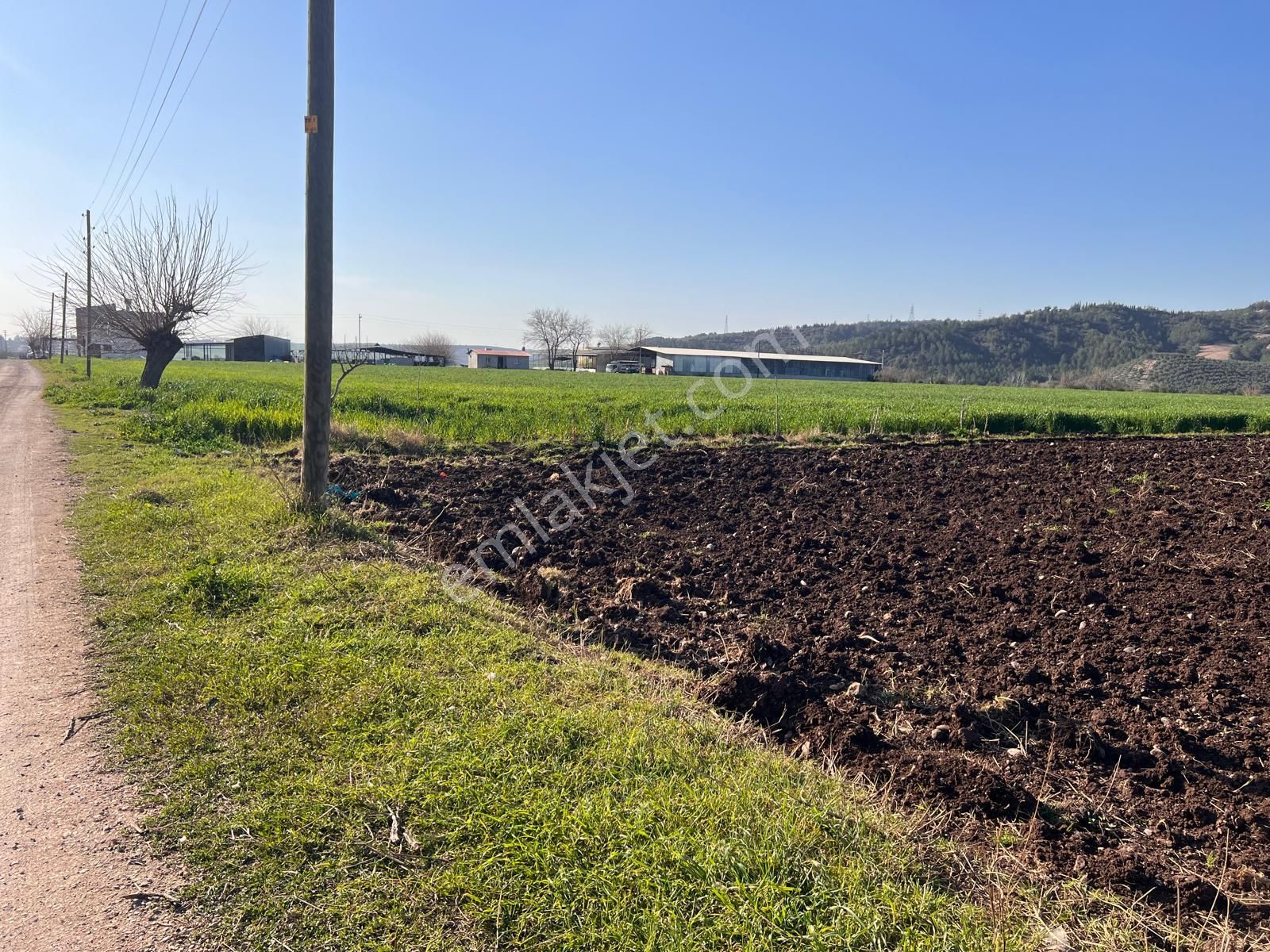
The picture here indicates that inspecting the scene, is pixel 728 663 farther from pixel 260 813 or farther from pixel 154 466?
pixel 154 466

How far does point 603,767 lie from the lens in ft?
10.5

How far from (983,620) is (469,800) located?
429cm

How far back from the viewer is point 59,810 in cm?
299

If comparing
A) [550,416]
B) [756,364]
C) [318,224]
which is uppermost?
[756,364]

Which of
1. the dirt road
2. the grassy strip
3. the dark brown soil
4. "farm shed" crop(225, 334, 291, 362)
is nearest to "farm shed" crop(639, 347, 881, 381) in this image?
"farm shed" crop(225, 334, 291, 362)

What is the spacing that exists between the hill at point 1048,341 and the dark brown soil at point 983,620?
10368cm

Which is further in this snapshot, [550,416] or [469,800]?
[550,416]

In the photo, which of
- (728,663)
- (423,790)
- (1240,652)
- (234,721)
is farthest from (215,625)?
(1240,652)

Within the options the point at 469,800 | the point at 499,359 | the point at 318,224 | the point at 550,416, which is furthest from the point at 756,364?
the point at 469,800

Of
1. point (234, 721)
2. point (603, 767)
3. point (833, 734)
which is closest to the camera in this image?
point (603, 767)

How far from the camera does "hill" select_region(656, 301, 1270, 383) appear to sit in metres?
114

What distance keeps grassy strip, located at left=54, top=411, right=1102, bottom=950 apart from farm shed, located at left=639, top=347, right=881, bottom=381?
234 ft

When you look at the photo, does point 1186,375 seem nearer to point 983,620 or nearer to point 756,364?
point 756,364

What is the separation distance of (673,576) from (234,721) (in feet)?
13.0
